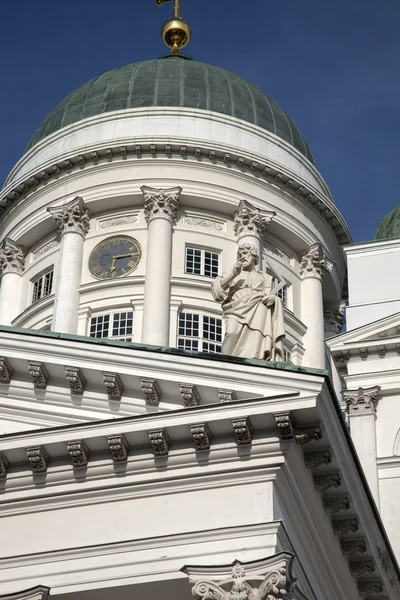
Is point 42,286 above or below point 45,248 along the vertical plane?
below

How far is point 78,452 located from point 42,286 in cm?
2944

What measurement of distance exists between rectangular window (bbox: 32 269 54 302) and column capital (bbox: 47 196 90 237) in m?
2.02

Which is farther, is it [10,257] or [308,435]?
[10,257]

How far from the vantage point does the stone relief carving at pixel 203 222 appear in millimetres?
48844

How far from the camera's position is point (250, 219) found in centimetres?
4825

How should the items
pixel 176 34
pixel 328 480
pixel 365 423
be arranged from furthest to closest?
pixel 176 34 → pixel 365 423 → pixel 328 480

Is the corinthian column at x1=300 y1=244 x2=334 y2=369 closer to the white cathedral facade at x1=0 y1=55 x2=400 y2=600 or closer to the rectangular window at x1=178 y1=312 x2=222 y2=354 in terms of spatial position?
the rectangular window at x1=178 y1=312 x2=222 y2=354

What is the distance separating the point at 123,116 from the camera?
49625 millimetres

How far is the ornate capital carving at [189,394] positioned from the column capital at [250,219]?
26.8 m

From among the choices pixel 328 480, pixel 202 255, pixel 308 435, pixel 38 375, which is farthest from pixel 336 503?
pixel 202 255

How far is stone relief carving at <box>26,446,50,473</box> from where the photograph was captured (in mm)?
21031

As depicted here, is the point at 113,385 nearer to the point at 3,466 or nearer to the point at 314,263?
the point at 3,466

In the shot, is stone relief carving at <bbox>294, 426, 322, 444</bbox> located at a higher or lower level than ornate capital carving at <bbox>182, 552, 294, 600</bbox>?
higher

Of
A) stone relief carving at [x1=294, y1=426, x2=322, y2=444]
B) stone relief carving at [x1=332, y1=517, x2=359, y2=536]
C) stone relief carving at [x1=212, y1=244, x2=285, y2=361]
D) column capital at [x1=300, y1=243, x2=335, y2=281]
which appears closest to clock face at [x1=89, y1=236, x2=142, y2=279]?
column capital at [x1=300, y1=243, x2=335, y2=281]
